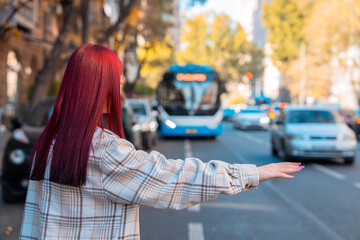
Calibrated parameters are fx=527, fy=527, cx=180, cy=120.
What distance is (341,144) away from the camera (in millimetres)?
13148

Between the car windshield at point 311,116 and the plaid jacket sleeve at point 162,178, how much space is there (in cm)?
1285

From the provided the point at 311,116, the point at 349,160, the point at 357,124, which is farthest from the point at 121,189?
the point at 357,124

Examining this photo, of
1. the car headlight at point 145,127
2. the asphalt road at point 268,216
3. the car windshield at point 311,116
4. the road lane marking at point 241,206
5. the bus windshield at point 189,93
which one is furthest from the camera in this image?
the bus windshield at point 189,93

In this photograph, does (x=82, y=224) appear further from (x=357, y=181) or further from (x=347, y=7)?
(x=347, y=7)

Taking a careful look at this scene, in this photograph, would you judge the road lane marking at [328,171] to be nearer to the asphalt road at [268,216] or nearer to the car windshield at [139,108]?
the asphalt road at [268,216]

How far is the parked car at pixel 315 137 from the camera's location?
43.1ft

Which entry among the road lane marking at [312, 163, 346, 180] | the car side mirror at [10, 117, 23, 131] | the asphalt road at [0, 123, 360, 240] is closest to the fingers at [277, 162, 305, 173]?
the asphalt road at [0, 123, 360, 240]

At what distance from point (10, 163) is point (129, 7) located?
9.32 meters

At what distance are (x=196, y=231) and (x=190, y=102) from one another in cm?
1692

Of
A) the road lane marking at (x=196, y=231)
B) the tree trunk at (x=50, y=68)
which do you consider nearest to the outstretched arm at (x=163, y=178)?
the road lane marking at (x=196, y=231)

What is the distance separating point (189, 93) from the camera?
2309 centimetres

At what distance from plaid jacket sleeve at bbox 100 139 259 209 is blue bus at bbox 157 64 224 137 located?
20.4 meters

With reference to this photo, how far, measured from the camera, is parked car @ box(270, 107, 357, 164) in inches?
517

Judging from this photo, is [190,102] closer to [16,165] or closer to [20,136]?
[20,136]
